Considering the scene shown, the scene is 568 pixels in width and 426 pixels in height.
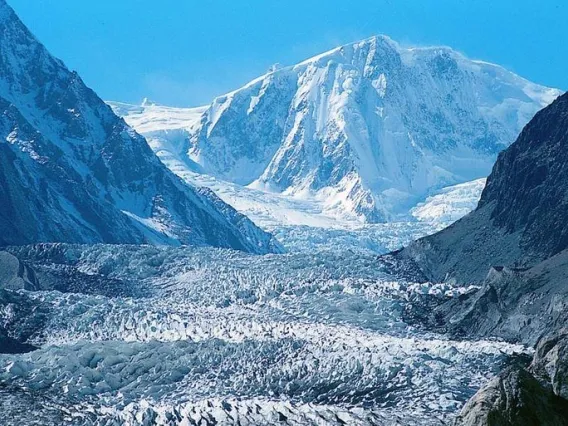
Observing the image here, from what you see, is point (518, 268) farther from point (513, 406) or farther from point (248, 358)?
point (513, 406)

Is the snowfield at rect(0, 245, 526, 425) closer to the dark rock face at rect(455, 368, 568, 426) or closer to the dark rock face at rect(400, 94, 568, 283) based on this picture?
the dark rock face at rect(400, 94, 568, 283)

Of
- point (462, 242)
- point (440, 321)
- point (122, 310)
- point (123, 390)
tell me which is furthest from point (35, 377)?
point (462, 242)

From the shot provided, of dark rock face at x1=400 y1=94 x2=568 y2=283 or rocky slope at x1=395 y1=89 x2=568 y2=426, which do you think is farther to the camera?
dark rock face at x1=400 y1=94 x2=568 y2=283

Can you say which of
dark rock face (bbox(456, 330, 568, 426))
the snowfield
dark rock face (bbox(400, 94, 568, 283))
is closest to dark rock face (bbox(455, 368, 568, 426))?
dark rock face (bbox(456, 330, 568, 426))

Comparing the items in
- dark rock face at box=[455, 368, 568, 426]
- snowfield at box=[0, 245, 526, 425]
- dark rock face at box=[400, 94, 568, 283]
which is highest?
dark rock face at box=[400, 94, 568, 283]

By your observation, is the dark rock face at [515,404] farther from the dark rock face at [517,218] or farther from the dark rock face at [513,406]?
the dark rock face at [517,218]

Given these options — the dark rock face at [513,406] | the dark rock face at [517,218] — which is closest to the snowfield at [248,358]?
the dark rock face at [517,218]
